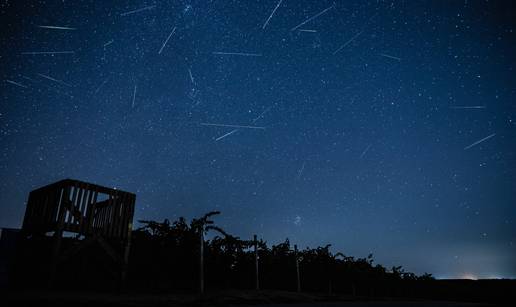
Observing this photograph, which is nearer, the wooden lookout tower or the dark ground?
the dark ground

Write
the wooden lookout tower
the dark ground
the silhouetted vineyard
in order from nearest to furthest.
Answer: the dark ground
the wooden lookout tower
the silhouetted vineyard

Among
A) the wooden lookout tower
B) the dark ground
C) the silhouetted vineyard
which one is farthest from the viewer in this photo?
the silhouetted vineyard

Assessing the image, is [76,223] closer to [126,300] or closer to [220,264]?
[126,300]

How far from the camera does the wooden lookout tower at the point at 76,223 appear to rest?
335 inches

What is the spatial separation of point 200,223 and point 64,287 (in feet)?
14.6

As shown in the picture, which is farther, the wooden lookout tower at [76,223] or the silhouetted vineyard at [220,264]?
the silhouetted vineyard at [220,264]

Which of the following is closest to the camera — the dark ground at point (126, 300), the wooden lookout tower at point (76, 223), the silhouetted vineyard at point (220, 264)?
the dark ground at point (126, 300)

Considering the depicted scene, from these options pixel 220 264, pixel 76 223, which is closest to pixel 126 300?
pixel 76 223

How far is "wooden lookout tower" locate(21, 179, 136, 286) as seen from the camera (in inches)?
335

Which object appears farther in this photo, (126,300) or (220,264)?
(220,264)

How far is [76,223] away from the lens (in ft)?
28.6

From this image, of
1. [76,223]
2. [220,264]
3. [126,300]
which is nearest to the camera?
[126,300]

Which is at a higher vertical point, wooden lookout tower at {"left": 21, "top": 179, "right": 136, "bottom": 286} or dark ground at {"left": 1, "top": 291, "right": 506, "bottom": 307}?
wooden lookout tower at {"left": 21, "top": 179, "right": 136, "bottom": 286}

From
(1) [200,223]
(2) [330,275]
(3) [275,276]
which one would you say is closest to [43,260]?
(1) [200,223]
